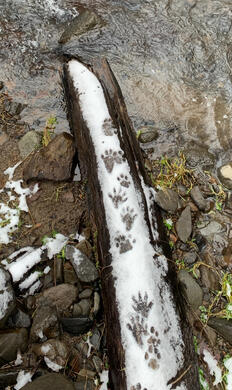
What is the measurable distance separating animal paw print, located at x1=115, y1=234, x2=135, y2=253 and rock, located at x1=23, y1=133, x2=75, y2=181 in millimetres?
1099

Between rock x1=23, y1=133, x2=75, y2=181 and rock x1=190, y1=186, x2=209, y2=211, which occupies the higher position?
rock x1=23, y1=133, x2=75, y2=181

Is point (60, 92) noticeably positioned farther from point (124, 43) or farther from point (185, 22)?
point (185, 22)

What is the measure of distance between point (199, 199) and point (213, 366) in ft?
5.12

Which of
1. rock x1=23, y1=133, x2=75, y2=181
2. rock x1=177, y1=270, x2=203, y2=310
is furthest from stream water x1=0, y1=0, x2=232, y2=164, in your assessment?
rock x1=177, y1=270, x2=203, y2=310

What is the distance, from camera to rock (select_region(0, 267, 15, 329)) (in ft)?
8.81

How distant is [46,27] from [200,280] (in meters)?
3.95

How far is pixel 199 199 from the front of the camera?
3455mm

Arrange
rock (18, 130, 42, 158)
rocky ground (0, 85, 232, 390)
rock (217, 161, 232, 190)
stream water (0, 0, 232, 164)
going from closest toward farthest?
1. rocky ground (0, 85, 232, 390)
2. rock (217, 161, 232, 190)
3. rock (18, 130, 42, 158)
4. stream water (0, 0, 232, 164)

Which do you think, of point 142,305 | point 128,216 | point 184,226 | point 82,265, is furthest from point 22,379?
point 184,226

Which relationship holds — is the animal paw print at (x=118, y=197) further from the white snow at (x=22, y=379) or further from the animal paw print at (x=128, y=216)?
the white snow at (x=22, y=379)

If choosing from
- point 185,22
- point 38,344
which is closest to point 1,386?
point 38,344

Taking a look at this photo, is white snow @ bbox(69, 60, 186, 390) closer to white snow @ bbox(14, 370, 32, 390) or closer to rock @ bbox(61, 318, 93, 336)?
rock @ bbox(61, 318, 93, 336)

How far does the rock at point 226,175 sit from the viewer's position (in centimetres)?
355

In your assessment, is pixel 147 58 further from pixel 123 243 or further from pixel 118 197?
pixel 123 243
